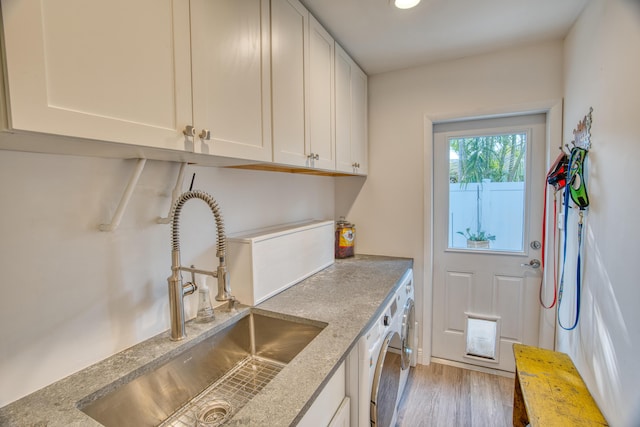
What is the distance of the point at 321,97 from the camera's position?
1.67 m

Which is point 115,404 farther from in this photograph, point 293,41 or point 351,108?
point 351,108

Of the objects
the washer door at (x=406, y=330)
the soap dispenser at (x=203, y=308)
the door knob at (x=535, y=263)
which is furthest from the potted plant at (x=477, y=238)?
the soap dispenser at (x=203, y=308)

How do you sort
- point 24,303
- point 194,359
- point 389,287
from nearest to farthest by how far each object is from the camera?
point 24,303 < point 194,359 < point 389,287

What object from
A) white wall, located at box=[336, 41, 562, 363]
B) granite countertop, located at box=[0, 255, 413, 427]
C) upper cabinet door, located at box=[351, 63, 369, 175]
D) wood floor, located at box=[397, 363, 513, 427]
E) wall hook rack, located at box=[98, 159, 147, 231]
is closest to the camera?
granite countertop, located at box=[0, 255, 413, 427]

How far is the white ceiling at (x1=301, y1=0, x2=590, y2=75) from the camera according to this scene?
155cm

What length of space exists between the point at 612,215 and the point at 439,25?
1.28 metres

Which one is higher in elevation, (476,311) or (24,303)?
(24,303)

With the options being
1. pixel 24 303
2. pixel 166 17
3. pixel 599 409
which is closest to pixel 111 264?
pixel 24 303

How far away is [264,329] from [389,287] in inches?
28.3

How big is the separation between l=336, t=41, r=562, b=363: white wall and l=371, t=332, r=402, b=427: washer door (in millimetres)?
907

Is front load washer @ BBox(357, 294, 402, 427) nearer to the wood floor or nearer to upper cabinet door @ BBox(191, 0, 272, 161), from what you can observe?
the wood floor

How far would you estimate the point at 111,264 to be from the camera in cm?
102

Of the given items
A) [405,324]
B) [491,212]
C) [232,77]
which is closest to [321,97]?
[232,77]

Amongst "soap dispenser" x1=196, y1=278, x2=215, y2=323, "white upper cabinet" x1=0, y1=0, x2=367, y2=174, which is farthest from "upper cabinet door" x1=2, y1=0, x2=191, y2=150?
"soap dispenser" x1=196, y1=278, x2=215, y2=323
